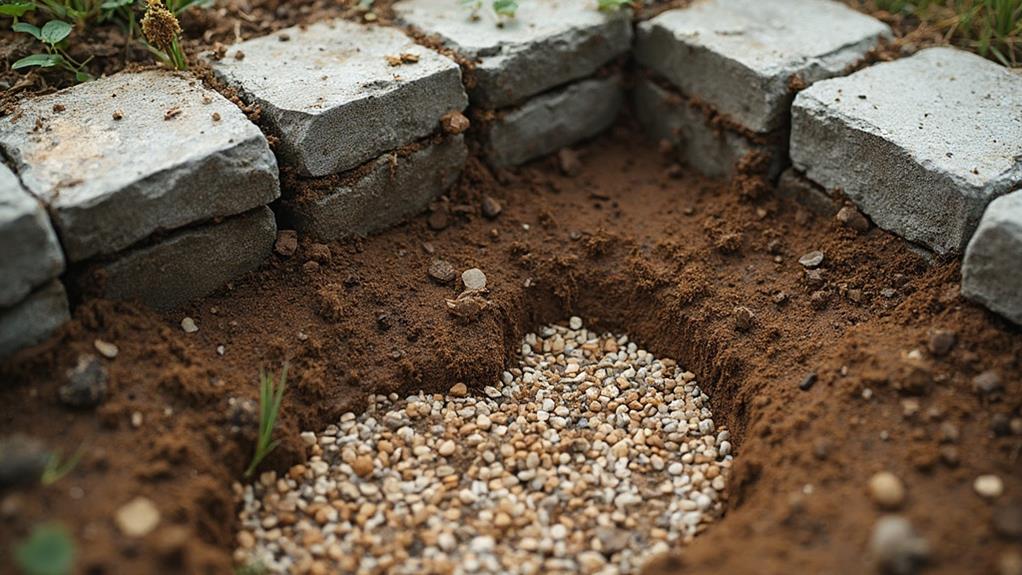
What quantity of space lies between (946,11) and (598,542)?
2.32 m

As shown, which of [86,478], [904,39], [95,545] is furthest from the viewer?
[904,39]

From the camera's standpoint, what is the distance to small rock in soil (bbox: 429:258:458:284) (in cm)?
271

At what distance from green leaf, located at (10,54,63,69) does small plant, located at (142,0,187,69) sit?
0.26 metres

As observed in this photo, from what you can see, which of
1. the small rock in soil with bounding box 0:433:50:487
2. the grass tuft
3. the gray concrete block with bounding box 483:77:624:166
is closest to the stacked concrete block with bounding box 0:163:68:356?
the small rock in soil with bounding box 0:433:50:487

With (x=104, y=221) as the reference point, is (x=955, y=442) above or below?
below

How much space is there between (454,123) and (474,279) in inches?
18.6

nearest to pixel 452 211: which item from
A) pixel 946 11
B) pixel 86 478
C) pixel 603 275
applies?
pixel 603 275

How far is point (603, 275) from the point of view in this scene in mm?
2812

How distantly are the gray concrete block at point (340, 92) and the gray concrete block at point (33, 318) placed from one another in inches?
27.9

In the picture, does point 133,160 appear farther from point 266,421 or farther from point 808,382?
point 808,382

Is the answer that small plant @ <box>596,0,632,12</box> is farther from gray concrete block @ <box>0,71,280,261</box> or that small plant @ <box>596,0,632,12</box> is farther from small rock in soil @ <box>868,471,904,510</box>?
small rock in soil @ <box>868,471,904,510</box>

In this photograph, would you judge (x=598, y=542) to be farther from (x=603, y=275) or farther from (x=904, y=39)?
(x=904, y=39)

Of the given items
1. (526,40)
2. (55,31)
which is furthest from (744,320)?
(55,31)

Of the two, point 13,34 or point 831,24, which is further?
point 831,24
